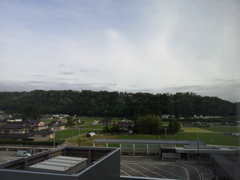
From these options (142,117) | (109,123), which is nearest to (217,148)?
(142,117)

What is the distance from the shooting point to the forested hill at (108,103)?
5461 mm

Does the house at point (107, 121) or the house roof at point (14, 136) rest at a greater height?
the house at point (107, 121)

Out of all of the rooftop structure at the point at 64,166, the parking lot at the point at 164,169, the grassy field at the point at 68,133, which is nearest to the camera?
the rooftop structure at the point at 64,166

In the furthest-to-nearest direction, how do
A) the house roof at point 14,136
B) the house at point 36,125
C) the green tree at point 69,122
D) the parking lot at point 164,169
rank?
the house at point 36,125, the green tree at point 69,122, the house roof at point 14,136, the parking lot at point 164,169

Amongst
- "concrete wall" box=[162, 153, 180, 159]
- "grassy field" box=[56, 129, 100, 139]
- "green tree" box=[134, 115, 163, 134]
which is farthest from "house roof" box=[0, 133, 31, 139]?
"concrete wall" box=[162, 153, 180, 159]

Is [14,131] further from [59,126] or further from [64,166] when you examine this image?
[64,166]

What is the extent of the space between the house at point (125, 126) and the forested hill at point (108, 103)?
0.48 meters

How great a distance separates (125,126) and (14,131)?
5.94m

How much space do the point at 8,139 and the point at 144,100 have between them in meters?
6.87

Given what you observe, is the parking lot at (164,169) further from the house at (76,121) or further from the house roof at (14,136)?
the house roof at (14,136)

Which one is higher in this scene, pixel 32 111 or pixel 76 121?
pixel 32 111

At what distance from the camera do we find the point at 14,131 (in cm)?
902

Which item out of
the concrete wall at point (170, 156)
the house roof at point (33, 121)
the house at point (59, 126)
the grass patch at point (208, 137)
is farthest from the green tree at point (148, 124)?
the house roof at point (33, 121)

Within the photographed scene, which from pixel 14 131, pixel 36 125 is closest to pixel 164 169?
pixel 36 125
